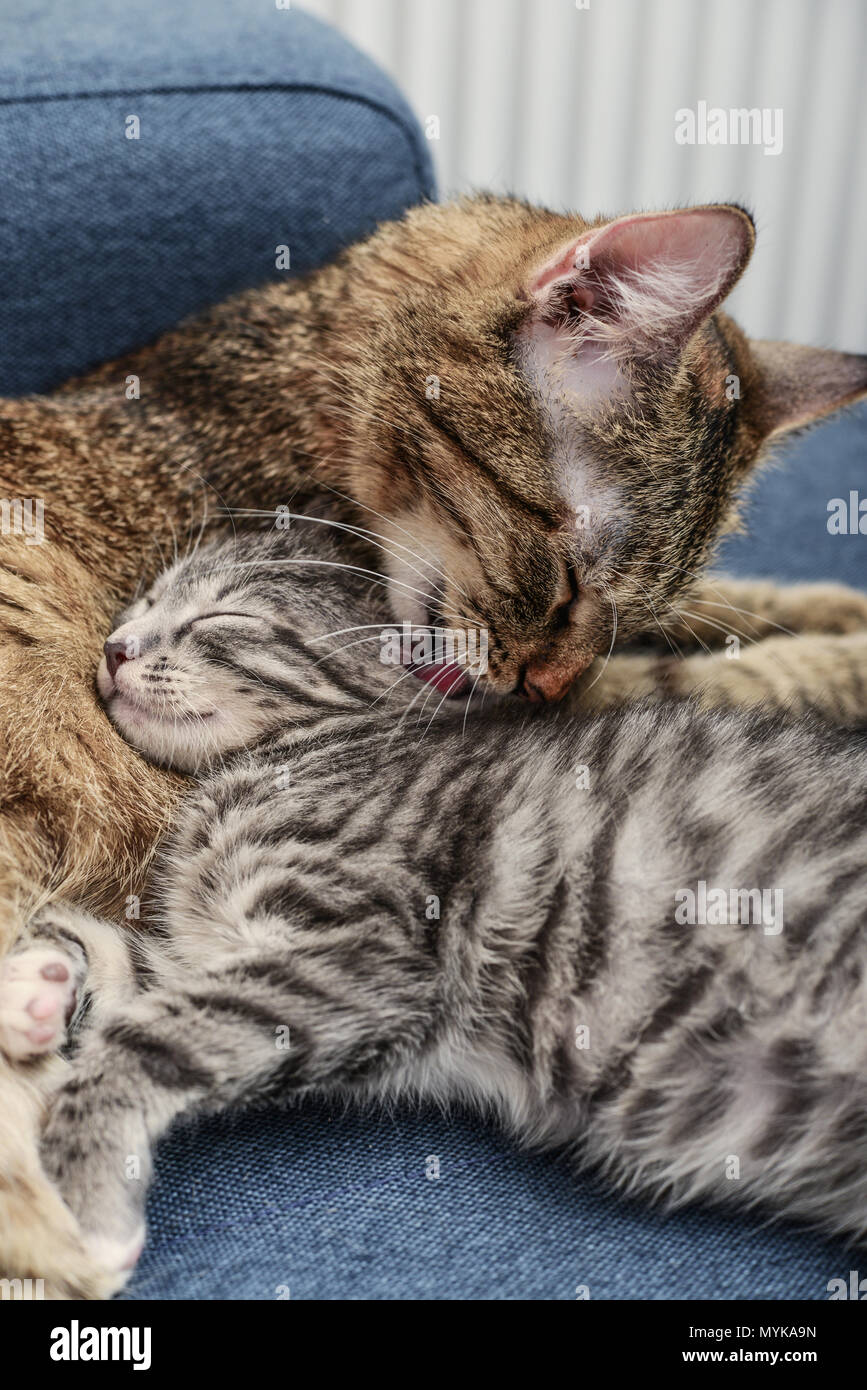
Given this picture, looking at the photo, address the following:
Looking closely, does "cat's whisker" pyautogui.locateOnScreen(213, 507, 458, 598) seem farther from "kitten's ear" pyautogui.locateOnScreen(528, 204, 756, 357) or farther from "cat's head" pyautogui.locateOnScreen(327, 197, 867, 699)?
"kitten's ear" pyautogui.locateOnScreen(528, 204, 756, 357)

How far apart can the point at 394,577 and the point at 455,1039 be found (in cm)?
58

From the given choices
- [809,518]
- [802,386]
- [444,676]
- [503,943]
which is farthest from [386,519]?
[809,518]

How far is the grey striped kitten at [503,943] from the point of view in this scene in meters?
1.07

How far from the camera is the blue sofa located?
1.01m

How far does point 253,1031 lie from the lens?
1.08 metres

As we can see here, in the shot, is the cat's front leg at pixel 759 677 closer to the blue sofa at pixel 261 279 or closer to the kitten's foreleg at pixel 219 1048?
the blue sofa at pixel 261 279

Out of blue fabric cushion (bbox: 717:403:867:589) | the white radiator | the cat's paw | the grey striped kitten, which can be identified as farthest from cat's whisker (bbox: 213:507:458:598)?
the white radiator

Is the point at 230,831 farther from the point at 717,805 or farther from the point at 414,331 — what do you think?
the point at 414,331

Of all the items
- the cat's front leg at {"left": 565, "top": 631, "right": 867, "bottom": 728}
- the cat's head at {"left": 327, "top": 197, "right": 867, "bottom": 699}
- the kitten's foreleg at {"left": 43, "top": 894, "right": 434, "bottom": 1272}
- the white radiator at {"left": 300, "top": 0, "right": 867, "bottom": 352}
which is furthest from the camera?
the white radiator at {"left": 300, "top": 0, "right": 867, "bottom": 352}

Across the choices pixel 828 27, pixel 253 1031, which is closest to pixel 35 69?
pixel 253 1031

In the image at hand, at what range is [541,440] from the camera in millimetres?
1360

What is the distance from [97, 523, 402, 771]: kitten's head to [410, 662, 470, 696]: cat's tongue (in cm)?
3

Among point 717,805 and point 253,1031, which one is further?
point 717,805

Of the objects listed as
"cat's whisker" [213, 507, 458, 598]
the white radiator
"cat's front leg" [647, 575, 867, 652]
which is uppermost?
the white radiator
